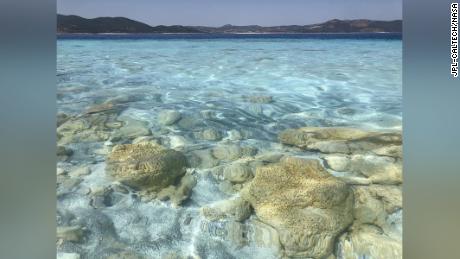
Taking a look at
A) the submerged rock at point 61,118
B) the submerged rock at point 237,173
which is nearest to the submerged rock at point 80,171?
the submerged rock at point 61,118

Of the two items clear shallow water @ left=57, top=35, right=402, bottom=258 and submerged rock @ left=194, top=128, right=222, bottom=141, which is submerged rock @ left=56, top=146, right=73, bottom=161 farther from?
submerged rock @ left=194, top=128, right=222, bottom=141

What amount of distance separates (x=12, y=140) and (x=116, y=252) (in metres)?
1.89

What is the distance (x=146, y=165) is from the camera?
10.8 ft

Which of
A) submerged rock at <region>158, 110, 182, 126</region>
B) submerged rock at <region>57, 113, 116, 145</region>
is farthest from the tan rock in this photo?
submerged rock at <region>158, 110, 182, 126</region>

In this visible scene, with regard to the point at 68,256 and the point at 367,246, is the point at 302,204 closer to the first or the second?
the point at 367,246

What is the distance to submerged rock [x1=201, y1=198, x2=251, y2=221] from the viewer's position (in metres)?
2.91

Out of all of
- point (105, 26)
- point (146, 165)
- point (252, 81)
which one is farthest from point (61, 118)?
point (105, 26)

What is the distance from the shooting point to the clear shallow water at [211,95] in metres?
2.88

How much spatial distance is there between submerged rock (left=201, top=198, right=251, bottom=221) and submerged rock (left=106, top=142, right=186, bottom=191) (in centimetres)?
53

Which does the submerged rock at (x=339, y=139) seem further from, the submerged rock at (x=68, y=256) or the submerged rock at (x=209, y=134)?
the submerged rock at (x=68, y=256)

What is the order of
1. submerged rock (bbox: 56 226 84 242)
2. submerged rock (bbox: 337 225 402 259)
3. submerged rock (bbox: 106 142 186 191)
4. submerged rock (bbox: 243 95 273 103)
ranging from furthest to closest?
submerged rock (bbox: 243 95 273 103)
submerged rock (bbox: 106 142 186 191)
submerged rock (bbox: 56 226 84 242)
submerged rock (bbox: 337 225 402 259)

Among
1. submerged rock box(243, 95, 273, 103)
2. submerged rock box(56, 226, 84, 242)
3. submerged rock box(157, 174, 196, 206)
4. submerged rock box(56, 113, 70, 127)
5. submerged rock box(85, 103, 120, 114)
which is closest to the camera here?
submerged rock box(56, 226, 84, 242)

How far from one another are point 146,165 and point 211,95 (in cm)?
237

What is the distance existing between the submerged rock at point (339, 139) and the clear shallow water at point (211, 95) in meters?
0.24
